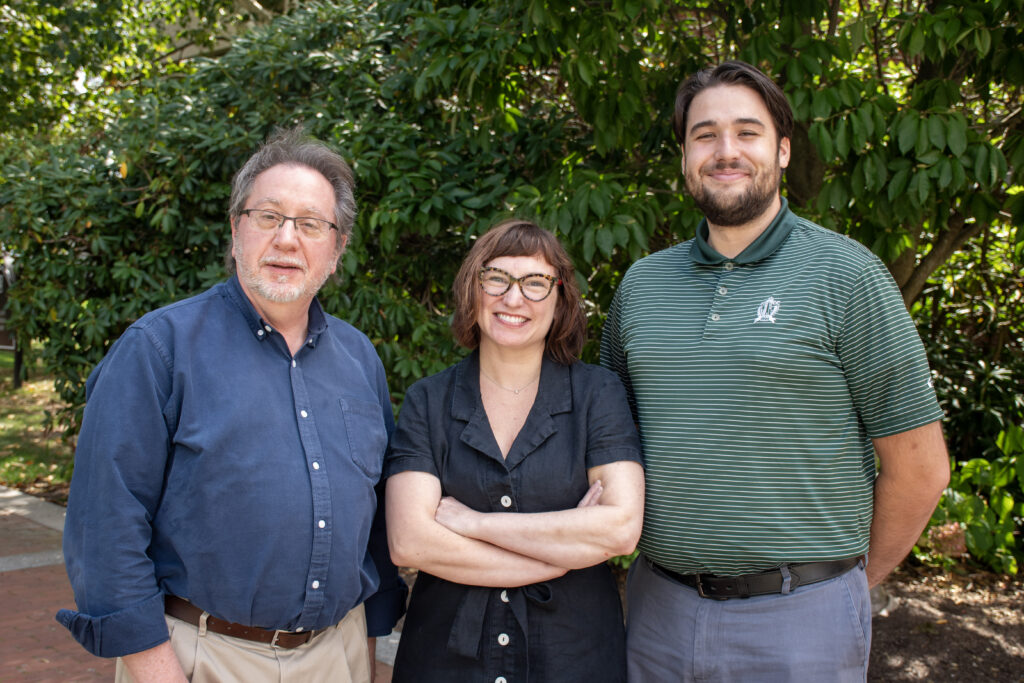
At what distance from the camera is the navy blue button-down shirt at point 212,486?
202 cm

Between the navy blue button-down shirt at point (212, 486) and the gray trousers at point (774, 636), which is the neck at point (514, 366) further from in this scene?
the gray trousers at point (774, 636)

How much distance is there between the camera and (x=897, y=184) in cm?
326

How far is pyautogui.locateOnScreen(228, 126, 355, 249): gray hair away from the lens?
8.09ft

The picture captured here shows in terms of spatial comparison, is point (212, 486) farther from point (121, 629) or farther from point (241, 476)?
point (121, 629)

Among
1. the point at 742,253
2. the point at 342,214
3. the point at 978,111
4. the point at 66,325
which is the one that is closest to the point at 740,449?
the point at 742,253

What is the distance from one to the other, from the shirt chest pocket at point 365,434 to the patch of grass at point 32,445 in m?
5.26

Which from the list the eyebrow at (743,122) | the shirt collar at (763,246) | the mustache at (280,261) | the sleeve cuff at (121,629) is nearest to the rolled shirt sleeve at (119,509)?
the sleeve cuff at (121,629)

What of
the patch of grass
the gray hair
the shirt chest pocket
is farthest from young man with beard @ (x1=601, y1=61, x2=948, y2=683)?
the patch of grass

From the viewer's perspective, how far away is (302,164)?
2477mm

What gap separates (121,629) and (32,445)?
10336mm

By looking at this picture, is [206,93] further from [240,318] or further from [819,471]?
[819,471]

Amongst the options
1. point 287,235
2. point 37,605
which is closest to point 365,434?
point 287,235

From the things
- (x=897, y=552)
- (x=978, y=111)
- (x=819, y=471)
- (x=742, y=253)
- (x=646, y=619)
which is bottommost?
(x=646, y=619)

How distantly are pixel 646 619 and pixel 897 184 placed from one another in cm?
200
